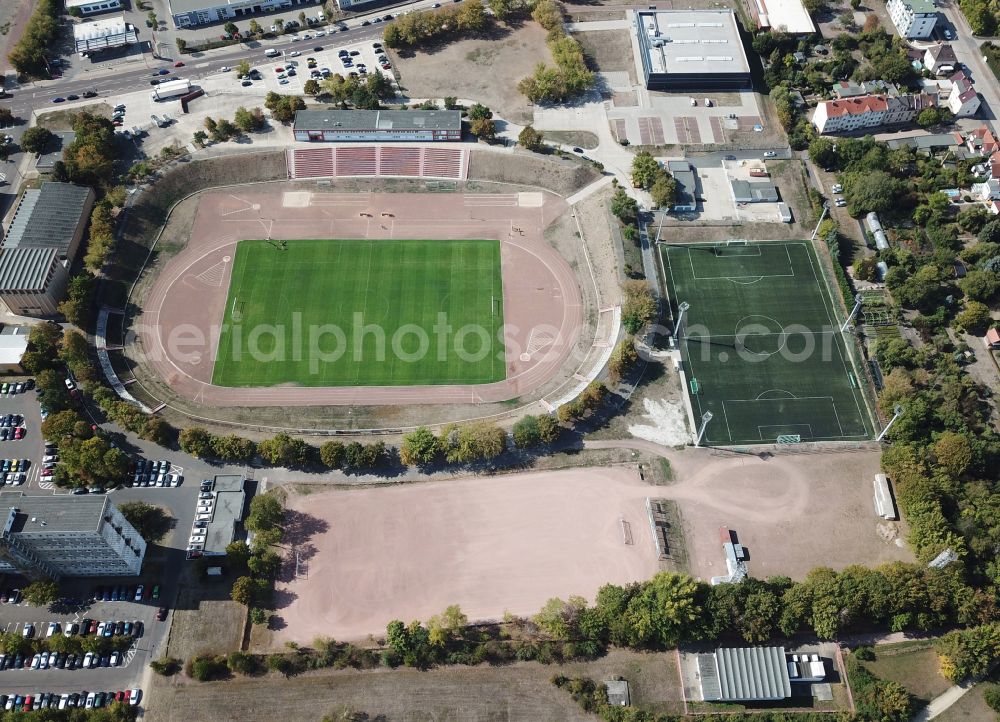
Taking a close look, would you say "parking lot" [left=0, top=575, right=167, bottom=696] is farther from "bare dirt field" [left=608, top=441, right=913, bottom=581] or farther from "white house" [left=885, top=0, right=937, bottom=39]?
"white house" [left=885, top=0, right=937, bottom=39]

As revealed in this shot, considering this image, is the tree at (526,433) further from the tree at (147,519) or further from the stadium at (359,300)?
the tree at (147,519)

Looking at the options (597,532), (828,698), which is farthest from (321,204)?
(828,698)

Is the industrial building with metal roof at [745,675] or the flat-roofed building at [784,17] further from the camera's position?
the flat-roofed building at [784,17]

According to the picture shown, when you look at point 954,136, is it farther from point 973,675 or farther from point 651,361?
point 973,675

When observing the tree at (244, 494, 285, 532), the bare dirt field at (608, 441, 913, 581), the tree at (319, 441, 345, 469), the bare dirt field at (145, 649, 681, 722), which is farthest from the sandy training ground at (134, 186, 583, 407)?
the bare dirt field at (145, 649, 681, 722)

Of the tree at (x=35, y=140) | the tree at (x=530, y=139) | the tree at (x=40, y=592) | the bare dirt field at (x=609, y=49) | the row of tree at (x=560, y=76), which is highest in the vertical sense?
the bare dirt field at (x=609, y=49)

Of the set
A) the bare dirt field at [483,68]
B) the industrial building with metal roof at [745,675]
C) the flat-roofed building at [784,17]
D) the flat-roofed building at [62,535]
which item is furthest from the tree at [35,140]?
the flat-roofed building at [784,17]
